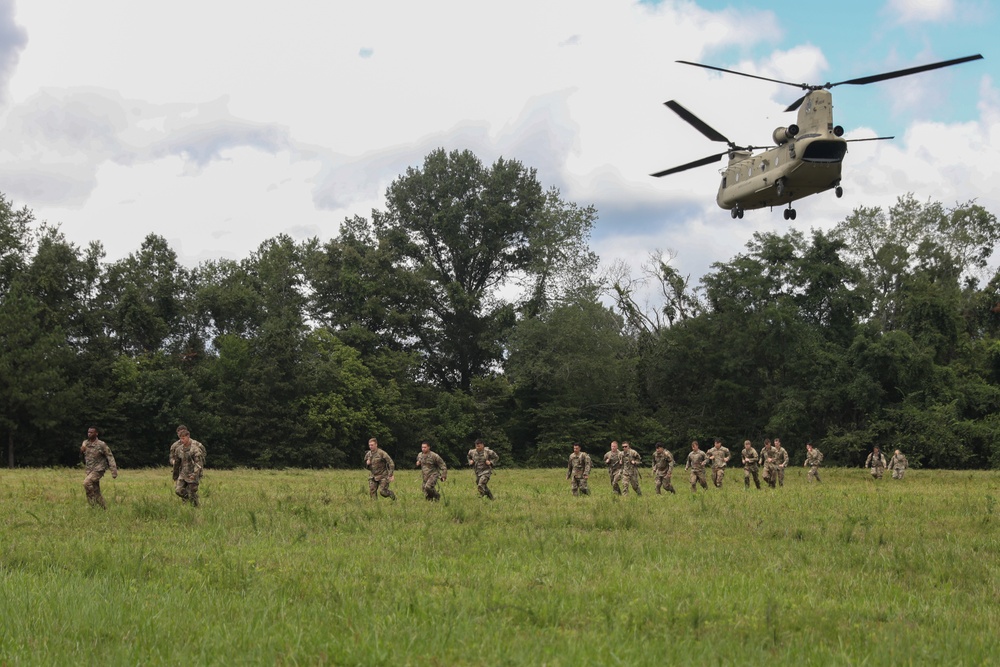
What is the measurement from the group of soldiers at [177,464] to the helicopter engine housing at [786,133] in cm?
1584

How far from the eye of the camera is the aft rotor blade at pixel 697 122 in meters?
25.9

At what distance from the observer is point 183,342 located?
228 feet

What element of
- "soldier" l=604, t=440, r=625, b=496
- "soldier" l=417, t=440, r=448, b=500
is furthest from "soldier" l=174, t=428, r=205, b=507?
"soldier" l=604, t=440, r=625, b=496

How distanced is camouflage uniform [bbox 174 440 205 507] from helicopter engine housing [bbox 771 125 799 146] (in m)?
15.8

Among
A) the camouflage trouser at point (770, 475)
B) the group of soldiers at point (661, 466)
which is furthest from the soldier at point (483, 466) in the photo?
the camouflage trouser at point (770, 475)

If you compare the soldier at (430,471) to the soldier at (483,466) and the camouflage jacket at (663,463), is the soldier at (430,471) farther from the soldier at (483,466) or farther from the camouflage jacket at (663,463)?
the camouflage jacket at (663,463)

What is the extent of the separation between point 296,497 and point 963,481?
27.6 m

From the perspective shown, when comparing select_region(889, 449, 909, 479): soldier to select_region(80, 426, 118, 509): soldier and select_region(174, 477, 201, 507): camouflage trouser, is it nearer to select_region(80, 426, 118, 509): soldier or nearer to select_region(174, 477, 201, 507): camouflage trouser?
select_region(174, 477, 201, 507): camouflage trouser

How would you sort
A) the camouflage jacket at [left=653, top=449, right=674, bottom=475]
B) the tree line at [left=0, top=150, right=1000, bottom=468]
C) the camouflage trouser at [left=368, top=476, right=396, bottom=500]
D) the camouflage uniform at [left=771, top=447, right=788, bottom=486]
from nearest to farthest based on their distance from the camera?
1. the camouflage trouser at [left=368, top=476, right=396, bottom=500]
2. the camouflage jacket at [left=653, top=449, right=674, bottom=475]
3. the camouflage uniform at [left=771, top=447, right=788, bottom=486]
4. the tree line at [left=0, top=150, right=1000, bottom=468]

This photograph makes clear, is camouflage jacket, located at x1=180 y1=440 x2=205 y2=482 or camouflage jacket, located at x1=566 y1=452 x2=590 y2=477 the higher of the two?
camouflage jacket, located at x1=566 y1=452 x2=590 y2=477

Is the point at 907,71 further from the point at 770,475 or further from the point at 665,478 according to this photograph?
the point at 770,475

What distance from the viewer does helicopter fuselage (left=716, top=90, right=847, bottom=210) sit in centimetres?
2390

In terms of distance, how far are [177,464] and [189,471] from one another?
0.35 meters

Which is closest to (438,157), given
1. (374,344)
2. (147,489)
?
(374,344)
